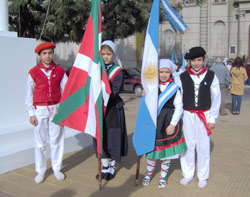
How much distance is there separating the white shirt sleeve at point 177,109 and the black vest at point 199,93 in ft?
0.37

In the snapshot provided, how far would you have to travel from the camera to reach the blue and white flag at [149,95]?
4.02 meters

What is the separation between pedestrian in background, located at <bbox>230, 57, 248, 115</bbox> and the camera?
1013 cm

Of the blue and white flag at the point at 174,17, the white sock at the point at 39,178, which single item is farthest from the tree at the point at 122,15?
the white sock at the point at 39,178

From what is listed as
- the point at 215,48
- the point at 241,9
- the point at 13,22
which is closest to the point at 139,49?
the point at 215,48

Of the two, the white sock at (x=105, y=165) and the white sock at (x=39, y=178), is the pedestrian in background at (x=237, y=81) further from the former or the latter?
the white sock at (x=39, y=178)

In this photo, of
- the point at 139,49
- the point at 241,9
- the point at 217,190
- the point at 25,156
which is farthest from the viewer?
the point at 241,9

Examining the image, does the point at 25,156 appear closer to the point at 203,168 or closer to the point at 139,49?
the point at 203,168

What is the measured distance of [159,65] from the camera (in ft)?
13.5

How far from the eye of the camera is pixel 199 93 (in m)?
4.08

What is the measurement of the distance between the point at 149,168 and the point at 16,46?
9.53 ft

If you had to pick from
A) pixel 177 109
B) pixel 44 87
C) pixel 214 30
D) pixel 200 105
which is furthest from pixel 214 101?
pixel 214 30

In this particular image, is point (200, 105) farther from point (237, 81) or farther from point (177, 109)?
point (237, 81)

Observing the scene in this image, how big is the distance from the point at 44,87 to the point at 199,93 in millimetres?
2029

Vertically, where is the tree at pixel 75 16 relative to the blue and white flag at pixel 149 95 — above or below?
above
